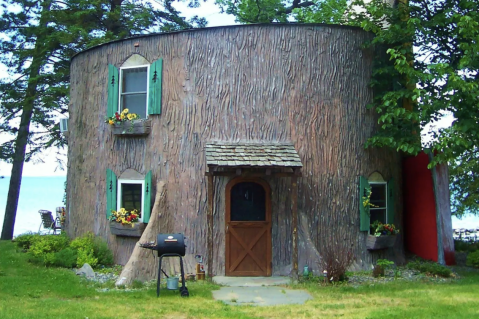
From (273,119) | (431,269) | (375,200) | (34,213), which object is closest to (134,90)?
(273,119)

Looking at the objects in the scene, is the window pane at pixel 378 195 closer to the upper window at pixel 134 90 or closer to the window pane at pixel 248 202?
the window pane at pixel 248 202

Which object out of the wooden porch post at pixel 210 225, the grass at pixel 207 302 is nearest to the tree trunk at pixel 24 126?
the grass at pixel 207 302

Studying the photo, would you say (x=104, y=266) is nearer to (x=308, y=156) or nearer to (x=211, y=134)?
(x=211, y=134)

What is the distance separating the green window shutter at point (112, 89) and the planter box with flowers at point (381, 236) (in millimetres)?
6626

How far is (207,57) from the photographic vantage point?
12234 millimetres

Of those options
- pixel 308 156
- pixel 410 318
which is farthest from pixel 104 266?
pixel 410 318

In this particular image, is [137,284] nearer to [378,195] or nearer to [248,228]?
[248,228]

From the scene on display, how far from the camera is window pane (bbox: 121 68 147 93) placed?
42.3ft

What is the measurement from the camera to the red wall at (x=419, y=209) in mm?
13445

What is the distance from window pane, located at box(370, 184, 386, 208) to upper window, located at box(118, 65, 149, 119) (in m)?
5.65

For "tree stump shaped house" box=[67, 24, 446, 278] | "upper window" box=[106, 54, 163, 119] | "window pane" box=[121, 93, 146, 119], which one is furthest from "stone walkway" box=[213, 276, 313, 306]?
"upper window" box=[106, 54, 163, 119]

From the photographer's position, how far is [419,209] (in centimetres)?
1384

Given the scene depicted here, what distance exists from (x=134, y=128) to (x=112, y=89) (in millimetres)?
1237

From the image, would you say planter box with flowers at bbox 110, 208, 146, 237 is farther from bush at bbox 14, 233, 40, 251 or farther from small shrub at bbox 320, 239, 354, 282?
small shrub at bbox 320, 239, 354, 282
